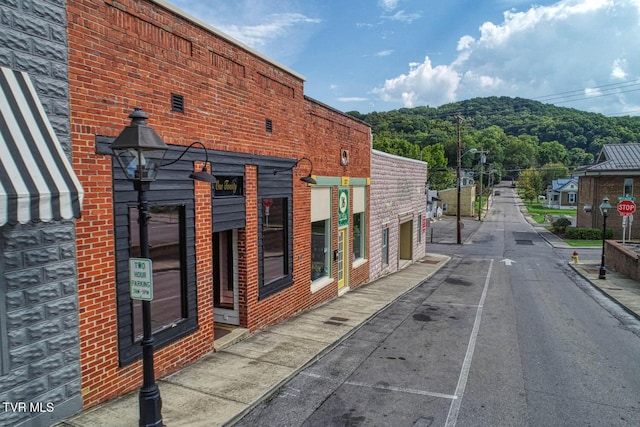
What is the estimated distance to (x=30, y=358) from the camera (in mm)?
5004

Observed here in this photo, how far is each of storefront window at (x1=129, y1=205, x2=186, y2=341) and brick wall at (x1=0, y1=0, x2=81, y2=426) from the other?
5.75 feet

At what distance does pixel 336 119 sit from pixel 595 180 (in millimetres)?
36771

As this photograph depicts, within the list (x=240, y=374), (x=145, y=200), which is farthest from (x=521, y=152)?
(x=145, y=200)

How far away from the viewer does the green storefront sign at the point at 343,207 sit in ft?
47.8

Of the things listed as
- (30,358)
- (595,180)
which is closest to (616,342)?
(30,358)

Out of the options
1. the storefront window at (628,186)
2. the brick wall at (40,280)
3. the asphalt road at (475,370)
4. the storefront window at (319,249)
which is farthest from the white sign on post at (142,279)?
the storefront window at (628,186)

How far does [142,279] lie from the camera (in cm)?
505

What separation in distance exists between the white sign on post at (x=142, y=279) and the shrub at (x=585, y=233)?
4262 centimetres

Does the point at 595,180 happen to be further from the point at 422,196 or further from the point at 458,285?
the point at 458,285

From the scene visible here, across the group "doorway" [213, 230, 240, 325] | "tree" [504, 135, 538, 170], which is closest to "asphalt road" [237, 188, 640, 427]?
"doorway" [213, 230, 240, 325]

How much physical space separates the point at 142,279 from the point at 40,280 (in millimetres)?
1215

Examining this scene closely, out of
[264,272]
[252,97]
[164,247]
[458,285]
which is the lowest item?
[458,285]

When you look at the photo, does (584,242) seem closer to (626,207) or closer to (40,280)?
(626,207)

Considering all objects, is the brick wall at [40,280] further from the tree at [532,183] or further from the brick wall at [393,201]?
the tree at [532,183]
